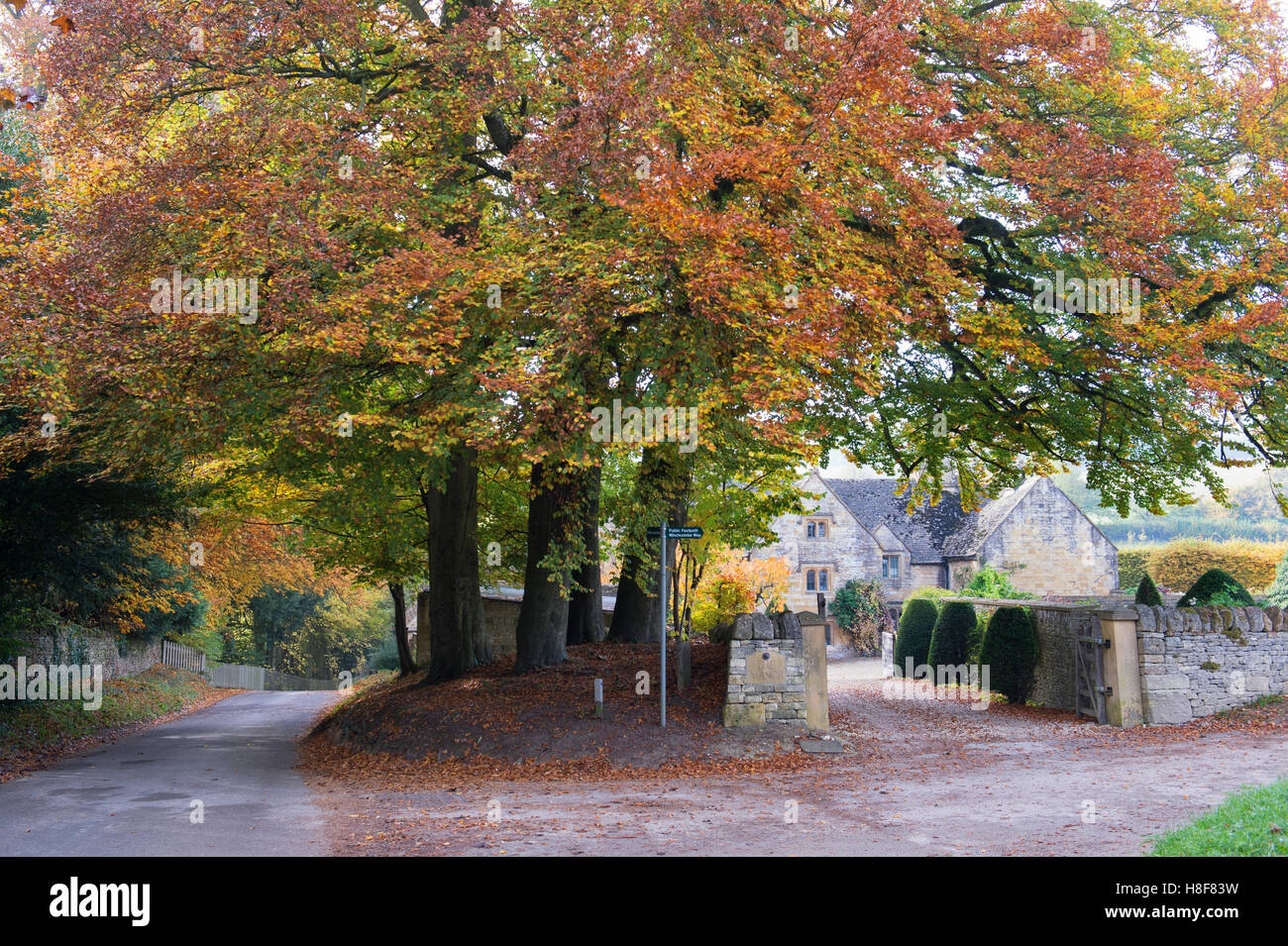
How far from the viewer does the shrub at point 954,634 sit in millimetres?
25312

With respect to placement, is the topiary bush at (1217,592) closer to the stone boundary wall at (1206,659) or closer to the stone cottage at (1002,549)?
the stone boundary wall at (1206,659)

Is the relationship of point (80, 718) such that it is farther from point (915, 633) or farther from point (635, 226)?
point (915, 633)

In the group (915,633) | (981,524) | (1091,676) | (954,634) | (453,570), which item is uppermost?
(981,524)

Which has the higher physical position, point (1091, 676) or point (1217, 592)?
point (1217, 592)

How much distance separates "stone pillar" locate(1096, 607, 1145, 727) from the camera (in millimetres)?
16469

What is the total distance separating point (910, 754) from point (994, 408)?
546 centimetres

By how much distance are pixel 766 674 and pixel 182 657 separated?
30.9 meters

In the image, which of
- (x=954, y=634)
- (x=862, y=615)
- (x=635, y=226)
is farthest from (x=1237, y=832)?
(x=862, y=615)

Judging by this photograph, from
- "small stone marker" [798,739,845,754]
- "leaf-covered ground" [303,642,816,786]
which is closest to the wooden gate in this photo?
"small stone marker" [798,739,845,754]

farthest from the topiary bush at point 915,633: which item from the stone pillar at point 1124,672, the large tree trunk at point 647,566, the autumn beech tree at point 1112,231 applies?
the autumn beech tree at point 1112,231

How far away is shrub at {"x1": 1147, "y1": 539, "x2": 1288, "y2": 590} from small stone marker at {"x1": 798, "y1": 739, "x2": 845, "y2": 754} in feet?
122

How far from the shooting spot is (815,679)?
14.8 metres
